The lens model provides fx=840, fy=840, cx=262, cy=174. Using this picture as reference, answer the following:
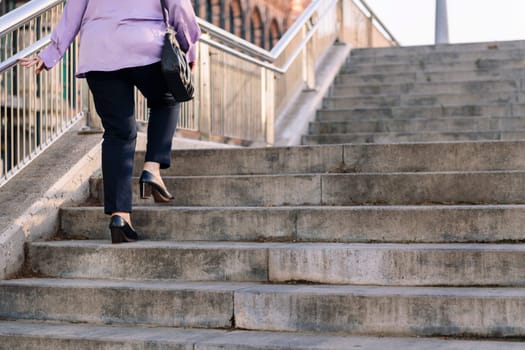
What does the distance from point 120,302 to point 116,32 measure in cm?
148

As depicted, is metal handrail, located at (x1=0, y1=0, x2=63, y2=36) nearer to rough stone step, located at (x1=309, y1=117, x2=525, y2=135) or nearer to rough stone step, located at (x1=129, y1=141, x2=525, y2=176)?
rough stone step, located at (x1=129, y1=141, x2=525, y2=176)

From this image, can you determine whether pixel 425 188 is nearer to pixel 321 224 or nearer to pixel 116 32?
pixel 321 224

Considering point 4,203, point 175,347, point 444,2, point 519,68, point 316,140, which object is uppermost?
point 444,2

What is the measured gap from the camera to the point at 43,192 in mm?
5258

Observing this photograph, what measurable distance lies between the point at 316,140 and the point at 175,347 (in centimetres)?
603

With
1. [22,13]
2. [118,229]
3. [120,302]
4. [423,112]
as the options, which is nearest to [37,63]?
[22,13]

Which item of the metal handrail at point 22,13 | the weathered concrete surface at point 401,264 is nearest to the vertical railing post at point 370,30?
the metal handrail at point 22,13

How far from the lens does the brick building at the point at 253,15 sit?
30.5 metres

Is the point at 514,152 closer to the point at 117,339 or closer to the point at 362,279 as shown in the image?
the point at 362,279

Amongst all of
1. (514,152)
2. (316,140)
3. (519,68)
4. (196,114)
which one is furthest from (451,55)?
(514,152)

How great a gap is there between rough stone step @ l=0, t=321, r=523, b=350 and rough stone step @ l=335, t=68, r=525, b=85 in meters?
7.77

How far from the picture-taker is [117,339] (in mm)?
3906

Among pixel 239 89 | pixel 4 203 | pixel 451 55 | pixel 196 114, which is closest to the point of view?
pixel 4 203

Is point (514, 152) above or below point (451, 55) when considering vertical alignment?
below
